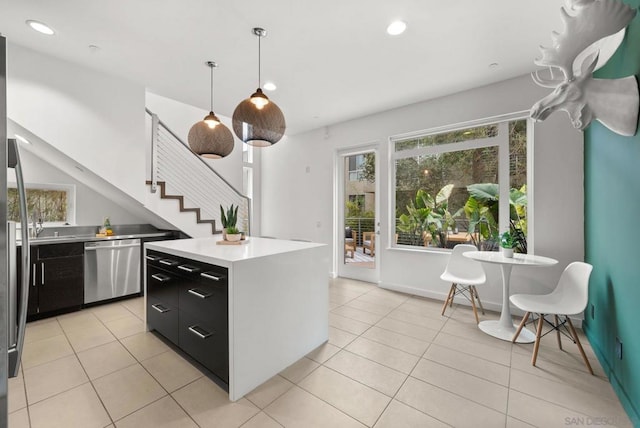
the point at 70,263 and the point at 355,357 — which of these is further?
the point at 70,263

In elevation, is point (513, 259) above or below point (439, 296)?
above

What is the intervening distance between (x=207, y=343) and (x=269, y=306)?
0.53m

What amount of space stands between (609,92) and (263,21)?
2.55 m

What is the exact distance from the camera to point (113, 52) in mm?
2777

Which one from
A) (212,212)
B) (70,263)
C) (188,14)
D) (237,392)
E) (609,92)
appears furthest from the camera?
(212,212)

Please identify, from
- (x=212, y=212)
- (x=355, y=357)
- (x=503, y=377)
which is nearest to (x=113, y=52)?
(x=212, y=212)

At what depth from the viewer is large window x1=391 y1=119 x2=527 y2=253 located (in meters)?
3.33

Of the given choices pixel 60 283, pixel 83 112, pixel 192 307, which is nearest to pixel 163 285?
pixel 192 307

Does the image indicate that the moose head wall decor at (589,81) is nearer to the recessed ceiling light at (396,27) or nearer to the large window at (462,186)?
the recessed ceiling light at (396,27)

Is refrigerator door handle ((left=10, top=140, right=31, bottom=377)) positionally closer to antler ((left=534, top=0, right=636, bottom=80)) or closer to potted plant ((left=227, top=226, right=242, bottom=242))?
potted plant ((left=227, top=226, right=242, bottom=242))

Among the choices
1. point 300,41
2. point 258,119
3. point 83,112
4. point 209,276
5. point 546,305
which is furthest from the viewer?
point 83,112

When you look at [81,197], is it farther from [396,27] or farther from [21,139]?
[396,27]

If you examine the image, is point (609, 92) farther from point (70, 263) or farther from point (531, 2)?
point (70, 263)

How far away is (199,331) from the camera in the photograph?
2012mm
